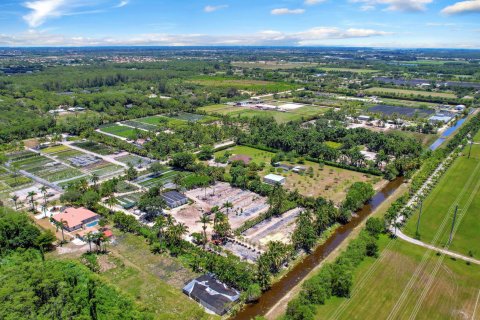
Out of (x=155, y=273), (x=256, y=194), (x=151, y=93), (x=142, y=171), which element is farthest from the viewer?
(x=151, y=93)

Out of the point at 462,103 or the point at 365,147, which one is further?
the point at 462,103

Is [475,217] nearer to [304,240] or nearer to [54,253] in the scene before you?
[304,240]

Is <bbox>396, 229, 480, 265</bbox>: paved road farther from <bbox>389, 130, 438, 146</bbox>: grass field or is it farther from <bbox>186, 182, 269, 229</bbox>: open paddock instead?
<bbox>389, 130, 438, 146</bbox>: grass field

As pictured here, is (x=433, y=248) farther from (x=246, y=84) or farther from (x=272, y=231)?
(x=246, y=84)

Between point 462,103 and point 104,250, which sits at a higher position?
point 462,103

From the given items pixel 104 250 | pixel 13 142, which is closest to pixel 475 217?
pixel 104 250

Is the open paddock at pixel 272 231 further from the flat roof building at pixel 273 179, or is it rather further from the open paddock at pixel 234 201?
the flat roof building at pixel 273 179


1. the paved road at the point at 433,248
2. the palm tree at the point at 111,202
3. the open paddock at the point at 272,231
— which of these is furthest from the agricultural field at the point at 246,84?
the paved road at the point at 433,248
